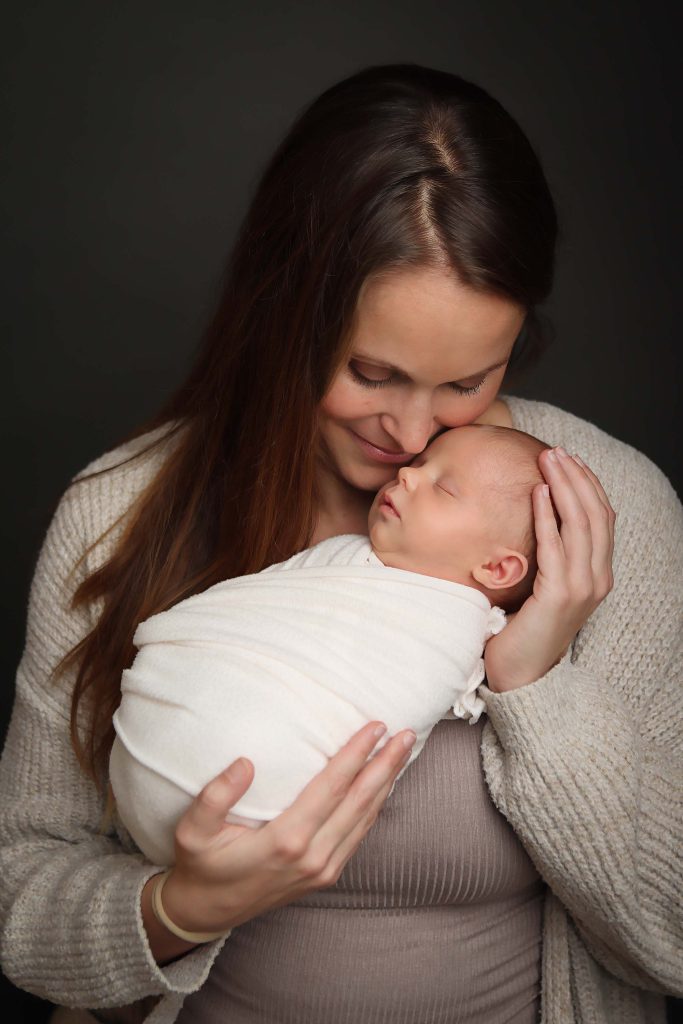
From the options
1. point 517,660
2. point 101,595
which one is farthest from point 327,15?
point 517,660

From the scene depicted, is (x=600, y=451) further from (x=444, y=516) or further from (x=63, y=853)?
(x=63, y=853)

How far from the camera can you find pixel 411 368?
1597 millimetres

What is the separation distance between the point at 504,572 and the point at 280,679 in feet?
1.37

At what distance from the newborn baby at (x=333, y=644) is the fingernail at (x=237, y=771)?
0.12 ft

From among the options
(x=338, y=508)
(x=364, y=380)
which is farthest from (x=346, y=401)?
(x=338, y=508)

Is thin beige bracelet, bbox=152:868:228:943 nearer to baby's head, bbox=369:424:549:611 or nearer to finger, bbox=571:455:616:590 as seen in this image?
baby's head, bbox=369:424:549:611

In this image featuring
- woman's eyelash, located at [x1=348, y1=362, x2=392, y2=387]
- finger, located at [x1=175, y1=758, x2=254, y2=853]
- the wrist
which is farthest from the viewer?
woman's eyelash, located at [x1=348, y1=362, x2=392, y2=387]

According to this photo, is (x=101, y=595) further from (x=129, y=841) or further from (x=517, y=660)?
(x=517, y=660)

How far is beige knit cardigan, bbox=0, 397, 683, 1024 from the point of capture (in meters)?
1.52

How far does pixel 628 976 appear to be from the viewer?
1.67 meters

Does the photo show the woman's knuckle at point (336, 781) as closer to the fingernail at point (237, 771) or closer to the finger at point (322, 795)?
the finger at point (322, 795)

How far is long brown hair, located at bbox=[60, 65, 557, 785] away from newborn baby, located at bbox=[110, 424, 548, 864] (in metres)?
0.19

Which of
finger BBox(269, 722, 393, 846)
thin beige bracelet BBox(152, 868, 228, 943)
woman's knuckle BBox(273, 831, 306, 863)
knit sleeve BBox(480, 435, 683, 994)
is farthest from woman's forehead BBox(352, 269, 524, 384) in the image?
thin beige bracelet BBox(152, 868, 228, 943)

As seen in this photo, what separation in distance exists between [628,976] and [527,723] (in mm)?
475
